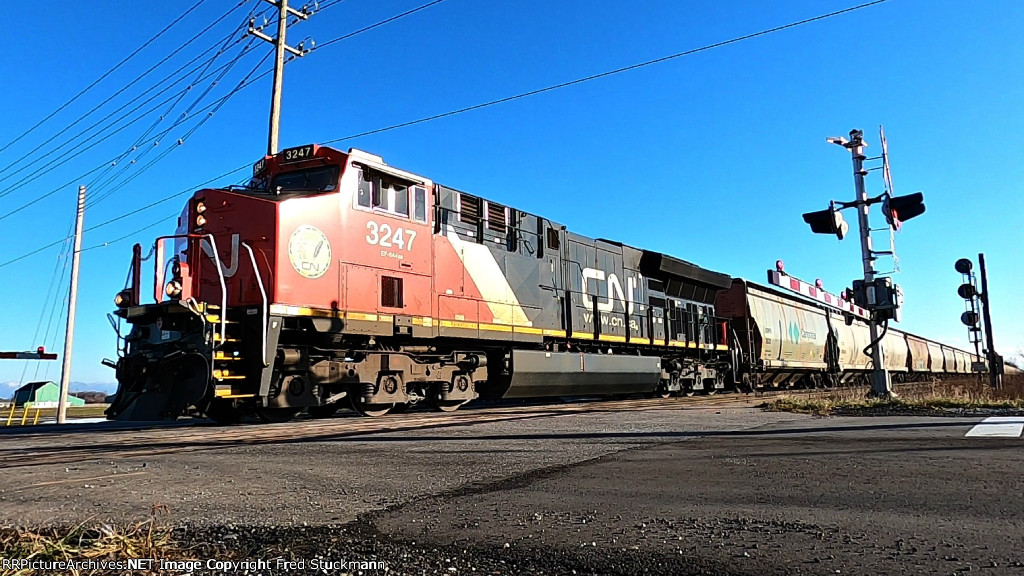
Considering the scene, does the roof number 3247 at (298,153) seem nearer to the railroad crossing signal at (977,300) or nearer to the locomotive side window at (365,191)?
the locomotive side window at (365,191)

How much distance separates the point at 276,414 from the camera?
33.8 ft

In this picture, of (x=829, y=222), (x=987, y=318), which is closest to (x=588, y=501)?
(x=829, y=222)

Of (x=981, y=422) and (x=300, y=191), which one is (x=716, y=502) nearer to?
(x=981, y=422)

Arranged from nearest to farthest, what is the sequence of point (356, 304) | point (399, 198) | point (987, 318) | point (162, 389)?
point (162, 389)
point (356, 304)
point (399, 198)
point (987, 318)

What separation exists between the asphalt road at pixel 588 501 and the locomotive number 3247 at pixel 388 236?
14.0 ft

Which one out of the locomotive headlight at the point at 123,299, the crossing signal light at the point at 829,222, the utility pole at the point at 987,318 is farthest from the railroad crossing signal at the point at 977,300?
the locomotive headlight at the point at 123,299

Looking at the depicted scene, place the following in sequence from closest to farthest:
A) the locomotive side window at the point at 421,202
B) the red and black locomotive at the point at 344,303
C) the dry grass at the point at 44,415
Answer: the red and black locomotive at the point at 344,303, the locomotive side window at the point at 421,202, the dry grass at the point at 44,415

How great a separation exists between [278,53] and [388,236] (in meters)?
10.3

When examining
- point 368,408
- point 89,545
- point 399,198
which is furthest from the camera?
point 399,198

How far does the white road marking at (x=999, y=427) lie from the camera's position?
21.7 feet

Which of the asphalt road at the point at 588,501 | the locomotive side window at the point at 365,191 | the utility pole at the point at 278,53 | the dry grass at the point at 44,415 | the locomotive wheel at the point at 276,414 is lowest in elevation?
the dry grass at the point at 44,415

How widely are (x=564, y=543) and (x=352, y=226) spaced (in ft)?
26.0

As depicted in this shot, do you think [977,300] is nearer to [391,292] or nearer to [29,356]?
[391,292]

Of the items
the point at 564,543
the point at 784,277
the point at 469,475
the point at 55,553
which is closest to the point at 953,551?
the point at 564,543
